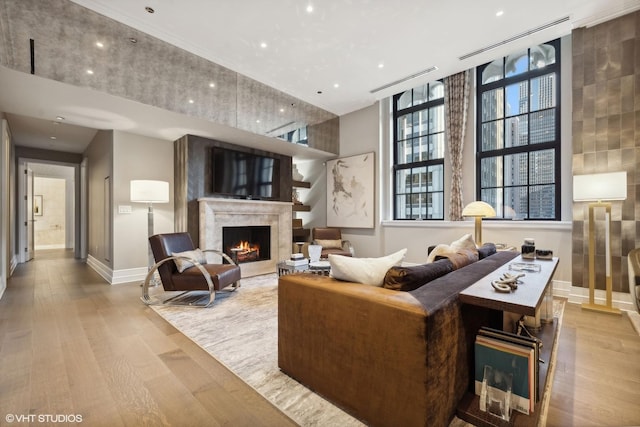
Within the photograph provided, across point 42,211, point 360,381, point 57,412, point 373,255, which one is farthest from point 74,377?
point 42,211

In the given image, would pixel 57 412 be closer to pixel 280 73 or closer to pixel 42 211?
pixel 280 73

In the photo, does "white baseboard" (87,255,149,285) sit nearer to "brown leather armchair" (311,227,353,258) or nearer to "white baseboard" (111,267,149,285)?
"white baseboard" (111,267,149,285)

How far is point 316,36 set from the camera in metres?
3.58

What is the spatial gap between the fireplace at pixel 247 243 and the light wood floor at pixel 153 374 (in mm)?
1920

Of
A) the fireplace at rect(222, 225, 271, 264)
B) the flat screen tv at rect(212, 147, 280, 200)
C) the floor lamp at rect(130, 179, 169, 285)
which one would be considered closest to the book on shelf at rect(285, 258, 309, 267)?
the fireplace at rect(222, 225, 271, 264)

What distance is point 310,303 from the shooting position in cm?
166

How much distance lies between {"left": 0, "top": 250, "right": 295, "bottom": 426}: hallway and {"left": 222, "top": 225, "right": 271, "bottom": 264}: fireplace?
6.02ft

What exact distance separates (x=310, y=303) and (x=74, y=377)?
1.65 m

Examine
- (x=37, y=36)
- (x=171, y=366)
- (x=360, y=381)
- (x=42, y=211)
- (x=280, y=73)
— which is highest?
(x=280, y=73)

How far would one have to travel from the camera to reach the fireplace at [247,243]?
16.3 ft

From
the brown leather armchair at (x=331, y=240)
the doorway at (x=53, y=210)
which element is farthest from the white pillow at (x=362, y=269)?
the doorway at (x=53, y=210)

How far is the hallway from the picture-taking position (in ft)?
4.96

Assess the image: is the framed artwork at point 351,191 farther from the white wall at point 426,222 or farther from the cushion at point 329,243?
the cushion at point 329,243

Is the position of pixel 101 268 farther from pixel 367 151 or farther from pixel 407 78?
pixel 407 78
